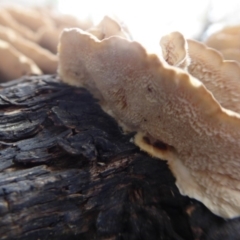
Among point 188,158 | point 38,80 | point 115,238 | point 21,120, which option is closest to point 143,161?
point 188,158

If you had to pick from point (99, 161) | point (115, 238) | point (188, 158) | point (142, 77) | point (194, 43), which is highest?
point (194, 43)

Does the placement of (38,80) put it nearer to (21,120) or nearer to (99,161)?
(21,120)

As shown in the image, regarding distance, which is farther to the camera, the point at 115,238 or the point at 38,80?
the point at 38,80

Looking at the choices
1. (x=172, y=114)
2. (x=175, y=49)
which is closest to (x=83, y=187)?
Result: (x=172, y=114)

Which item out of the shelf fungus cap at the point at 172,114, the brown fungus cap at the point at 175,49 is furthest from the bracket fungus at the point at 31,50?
the brown fungus cap at the point at 175,49

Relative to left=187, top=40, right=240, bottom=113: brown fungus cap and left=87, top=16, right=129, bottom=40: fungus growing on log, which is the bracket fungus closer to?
left=87, top=16, right=129, bottom=40: fungus growing on log

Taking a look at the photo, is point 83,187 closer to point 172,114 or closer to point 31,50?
point 172,114
